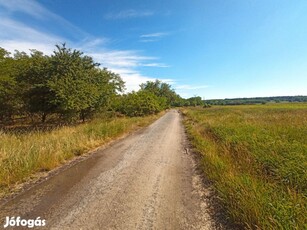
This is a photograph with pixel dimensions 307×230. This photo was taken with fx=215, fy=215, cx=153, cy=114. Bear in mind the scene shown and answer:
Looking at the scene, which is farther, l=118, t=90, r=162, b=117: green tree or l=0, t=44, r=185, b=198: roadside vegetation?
l=118, t=90, r=162, b=117: green tree

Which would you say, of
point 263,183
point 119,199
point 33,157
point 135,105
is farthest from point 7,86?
point 135,105

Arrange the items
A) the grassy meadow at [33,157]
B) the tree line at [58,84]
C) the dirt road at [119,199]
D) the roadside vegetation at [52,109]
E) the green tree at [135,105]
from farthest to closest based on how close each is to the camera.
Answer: the green tree at [135,105], the tree line at [58,84], the roadside vegetation at [52,109], the grassy meadow at [33,157], the dirt road at [119,199]

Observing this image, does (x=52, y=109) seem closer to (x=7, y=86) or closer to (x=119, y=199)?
(x=7, y=86)

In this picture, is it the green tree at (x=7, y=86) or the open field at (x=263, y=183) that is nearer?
the open field at (x=263, y=183)

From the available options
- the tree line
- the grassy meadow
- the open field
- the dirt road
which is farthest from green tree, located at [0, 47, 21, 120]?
the open field

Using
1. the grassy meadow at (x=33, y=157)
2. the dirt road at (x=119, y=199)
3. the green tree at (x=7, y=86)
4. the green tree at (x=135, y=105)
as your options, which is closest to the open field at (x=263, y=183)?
the dirt road at (x=119, y=199)

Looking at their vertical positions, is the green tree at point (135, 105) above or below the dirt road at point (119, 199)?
above

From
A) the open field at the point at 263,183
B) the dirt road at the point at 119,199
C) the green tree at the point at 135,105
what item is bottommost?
the dirt road at the point at 119,199

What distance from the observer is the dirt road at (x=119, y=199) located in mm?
3895

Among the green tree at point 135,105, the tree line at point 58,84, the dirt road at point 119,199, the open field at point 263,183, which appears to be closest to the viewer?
the open field at point 263,183

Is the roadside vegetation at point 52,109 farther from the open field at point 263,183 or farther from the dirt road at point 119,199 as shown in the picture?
the open field at point 263,183

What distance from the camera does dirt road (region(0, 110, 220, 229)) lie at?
12.8 feet

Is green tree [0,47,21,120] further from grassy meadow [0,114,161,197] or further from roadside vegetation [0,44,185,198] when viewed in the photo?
grassy meadow [0,114,161,197]

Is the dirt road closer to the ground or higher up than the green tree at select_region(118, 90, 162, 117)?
closer to the ground
